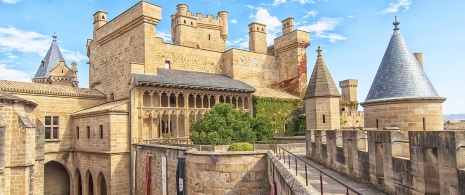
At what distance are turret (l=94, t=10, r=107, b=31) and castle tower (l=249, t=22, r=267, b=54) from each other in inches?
599

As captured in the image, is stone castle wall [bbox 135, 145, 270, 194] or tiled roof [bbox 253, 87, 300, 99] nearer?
stone castle wall [bbox 135, 145, 270, 194]

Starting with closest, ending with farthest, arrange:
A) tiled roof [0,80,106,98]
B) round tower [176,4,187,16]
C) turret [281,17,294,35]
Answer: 1. tiled roof [0,80,106,98]
2. round tower [176,4,187,16]
3. turret [281,17,294,35]

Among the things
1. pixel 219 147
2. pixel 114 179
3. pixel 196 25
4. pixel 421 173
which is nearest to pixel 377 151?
pixel 421 173

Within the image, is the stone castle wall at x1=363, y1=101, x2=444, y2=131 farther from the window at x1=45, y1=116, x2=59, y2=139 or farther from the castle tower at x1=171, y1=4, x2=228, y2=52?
the castle tower at x1=171, y1=4, x2=228, y2=52

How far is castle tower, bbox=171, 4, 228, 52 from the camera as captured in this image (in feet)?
110

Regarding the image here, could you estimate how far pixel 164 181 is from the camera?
1727 centimetres

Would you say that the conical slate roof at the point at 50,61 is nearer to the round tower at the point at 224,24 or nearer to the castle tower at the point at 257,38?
the round tower at the point at 224,24

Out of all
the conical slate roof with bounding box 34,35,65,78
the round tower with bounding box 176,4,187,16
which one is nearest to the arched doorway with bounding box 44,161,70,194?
the round tower with bounding box 176,4,187,16

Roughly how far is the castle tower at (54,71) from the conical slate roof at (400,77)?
3626cm

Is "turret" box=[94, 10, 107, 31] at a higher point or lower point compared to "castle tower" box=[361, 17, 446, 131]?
higher

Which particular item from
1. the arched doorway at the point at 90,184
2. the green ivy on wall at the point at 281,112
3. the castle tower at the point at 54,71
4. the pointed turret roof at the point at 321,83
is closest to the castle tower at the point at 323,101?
the pointed turret roof at the point at 321,83

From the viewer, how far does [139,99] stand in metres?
23.4

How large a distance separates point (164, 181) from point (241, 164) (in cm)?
555

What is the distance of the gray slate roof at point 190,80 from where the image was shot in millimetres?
23678
